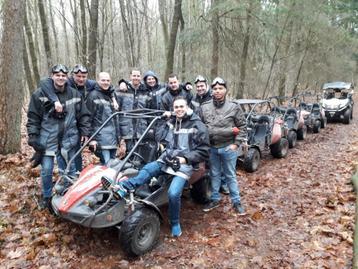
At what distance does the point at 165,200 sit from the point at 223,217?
3.52 feet

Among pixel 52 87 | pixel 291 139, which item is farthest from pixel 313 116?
pixel 52 87

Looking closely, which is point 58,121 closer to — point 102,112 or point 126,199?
point 102,112

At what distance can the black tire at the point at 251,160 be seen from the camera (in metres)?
7.59

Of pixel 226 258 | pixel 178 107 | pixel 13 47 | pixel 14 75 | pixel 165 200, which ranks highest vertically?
pixel 13 47

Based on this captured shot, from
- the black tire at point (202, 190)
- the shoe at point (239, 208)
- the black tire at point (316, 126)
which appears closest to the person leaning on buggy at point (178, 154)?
the black tire at point (202, 190)

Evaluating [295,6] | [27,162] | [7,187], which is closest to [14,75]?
[27,162]

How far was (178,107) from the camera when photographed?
472 cm

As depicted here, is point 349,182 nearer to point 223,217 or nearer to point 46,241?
point 223,217

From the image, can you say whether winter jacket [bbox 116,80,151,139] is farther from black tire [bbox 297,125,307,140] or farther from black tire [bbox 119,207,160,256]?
black tire [bbox 297,125,307,140]

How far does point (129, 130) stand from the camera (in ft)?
19.9

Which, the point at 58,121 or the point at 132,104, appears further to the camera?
the point at 132,104

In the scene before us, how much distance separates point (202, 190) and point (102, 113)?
6.86ft

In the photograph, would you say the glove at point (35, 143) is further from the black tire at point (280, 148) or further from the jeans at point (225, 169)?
the black tire at point (280, 148)

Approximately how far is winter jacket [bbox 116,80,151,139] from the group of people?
0.02 metres
